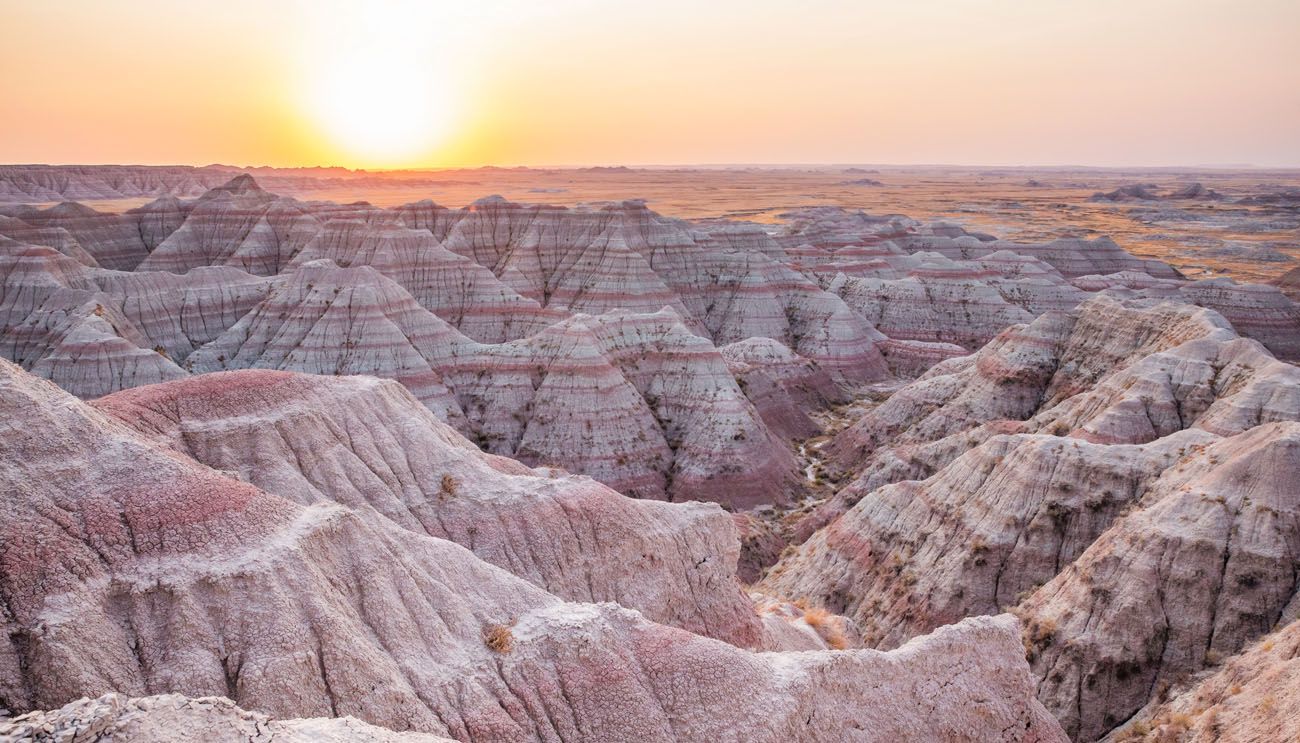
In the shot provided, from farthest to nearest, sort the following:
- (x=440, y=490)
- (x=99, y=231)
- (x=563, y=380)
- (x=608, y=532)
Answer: (x=99, y=231), (x=563, y=380), (x=608, y=532), (x=440, y=490)

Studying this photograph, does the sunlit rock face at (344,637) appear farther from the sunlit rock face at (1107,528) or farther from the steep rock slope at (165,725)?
the sunlit rock face at (1107,528)

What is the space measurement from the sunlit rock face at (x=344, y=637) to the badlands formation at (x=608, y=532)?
0.20 feet

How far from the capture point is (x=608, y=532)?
25453 mm

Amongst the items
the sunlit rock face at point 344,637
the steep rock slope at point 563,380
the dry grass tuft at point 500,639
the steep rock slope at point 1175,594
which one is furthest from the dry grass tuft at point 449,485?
the steep rock slope at point 563,380

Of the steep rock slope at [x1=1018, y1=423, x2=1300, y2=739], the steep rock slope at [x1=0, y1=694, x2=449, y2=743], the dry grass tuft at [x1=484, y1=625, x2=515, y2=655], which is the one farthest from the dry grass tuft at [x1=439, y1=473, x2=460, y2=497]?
the steep rock slope at [x1=1018, y1=423, x2=1300, y2=739]

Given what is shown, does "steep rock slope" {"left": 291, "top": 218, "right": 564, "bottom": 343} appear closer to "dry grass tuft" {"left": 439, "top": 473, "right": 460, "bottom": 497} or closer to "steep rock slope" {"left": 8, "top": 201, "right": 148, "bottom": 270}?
"steep rock slope" {"left": 8, "top": 201, "right": 148, "bottom": 270}

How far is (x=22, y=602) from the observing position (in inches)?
541

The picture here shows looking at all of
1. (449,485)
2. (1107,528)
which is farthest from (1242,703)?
(449,485)

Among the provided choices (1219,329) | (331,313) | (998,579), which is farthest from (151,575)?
(1219,329)

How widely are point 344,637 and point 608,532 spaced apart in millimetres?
10890

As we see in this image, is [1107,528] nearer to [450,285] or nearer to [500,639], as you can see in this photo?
[500,639]

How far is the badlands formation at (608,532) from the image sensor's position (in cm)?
1501

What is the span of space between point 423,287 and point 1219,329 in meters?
55.4

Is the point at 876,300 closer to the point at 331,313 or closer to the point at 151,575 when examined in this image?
the point at 331,313
